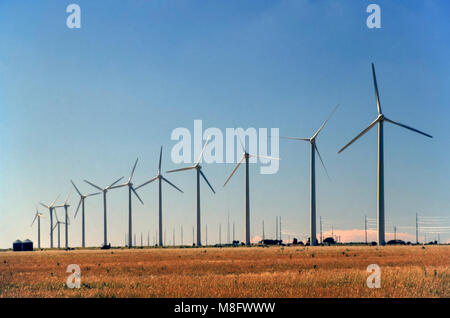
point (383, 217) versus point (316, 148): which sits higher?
point (316, 148)

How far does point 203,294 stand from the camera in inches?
1241

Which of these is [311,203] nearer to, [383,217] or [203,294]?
[383,217]

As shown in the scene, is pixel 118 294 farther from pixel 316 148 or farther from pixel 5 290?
pixel 316 148

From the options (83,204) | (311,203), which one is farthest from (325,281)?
(83,204)

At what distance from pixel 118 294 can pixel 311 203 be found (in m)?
101
